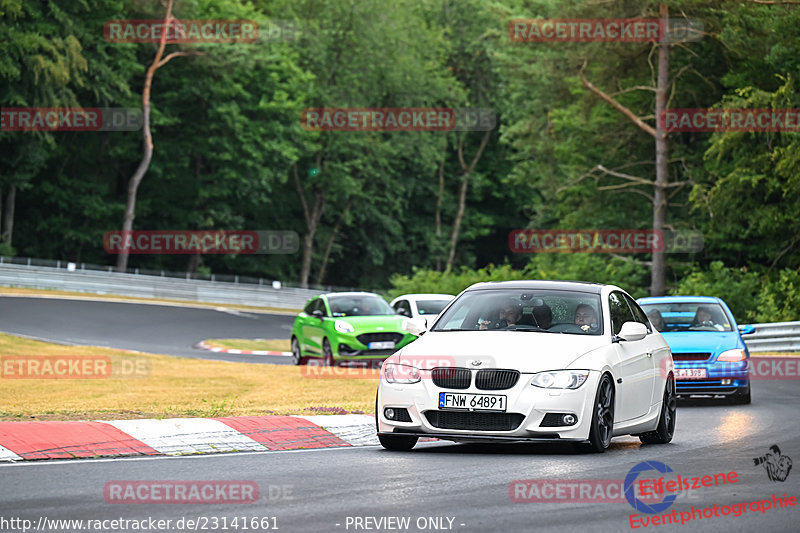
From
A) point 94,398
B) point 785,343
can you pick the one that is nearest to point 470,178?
point 785,343

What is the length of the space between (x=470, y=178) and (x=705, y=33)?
1804 inches

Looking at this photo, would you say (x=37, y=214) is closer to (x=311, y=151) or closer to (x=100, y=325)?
(x=311, y=151)

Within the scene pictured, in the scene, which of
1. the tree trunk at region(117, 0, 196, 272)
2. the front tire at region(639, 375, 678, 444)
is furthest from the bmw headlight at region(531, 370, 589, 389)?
the tree trunk at region(117, 0, 196, 272)

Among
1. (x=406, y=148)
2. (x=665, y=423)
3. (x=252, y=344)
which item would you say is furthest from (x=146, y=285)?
(x=665, y=423)

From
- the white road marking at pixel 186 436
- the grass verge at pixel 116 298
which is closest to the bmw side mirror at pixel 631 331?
the white road marking at pixel 186 436

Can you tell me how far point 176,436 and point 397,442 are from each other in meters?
2.00

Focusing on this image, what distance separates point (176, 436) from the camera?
38.6 feet

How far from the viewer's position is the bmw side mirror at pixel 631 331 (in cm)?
1220

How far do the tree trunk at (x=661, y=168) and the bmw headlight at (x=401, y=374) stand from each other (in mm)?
35248

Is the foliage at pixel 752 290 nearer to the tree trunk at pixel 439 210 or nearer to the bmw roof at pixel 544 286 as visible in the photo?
the bmw roof at pixel 544 286

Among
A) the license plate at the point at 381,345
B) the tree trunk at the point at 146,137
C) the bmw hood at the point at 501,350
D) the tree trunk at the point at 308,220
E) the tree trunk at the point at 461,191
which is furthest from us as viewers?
the tree trunk at the point at 461,191

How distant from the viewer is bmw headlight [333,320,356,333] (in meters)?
26.9

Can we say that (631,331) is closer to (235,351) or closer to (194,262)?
(235,351)

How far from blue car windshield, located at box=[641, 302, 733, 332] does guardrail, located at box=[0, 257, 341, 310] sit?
1526 inches
